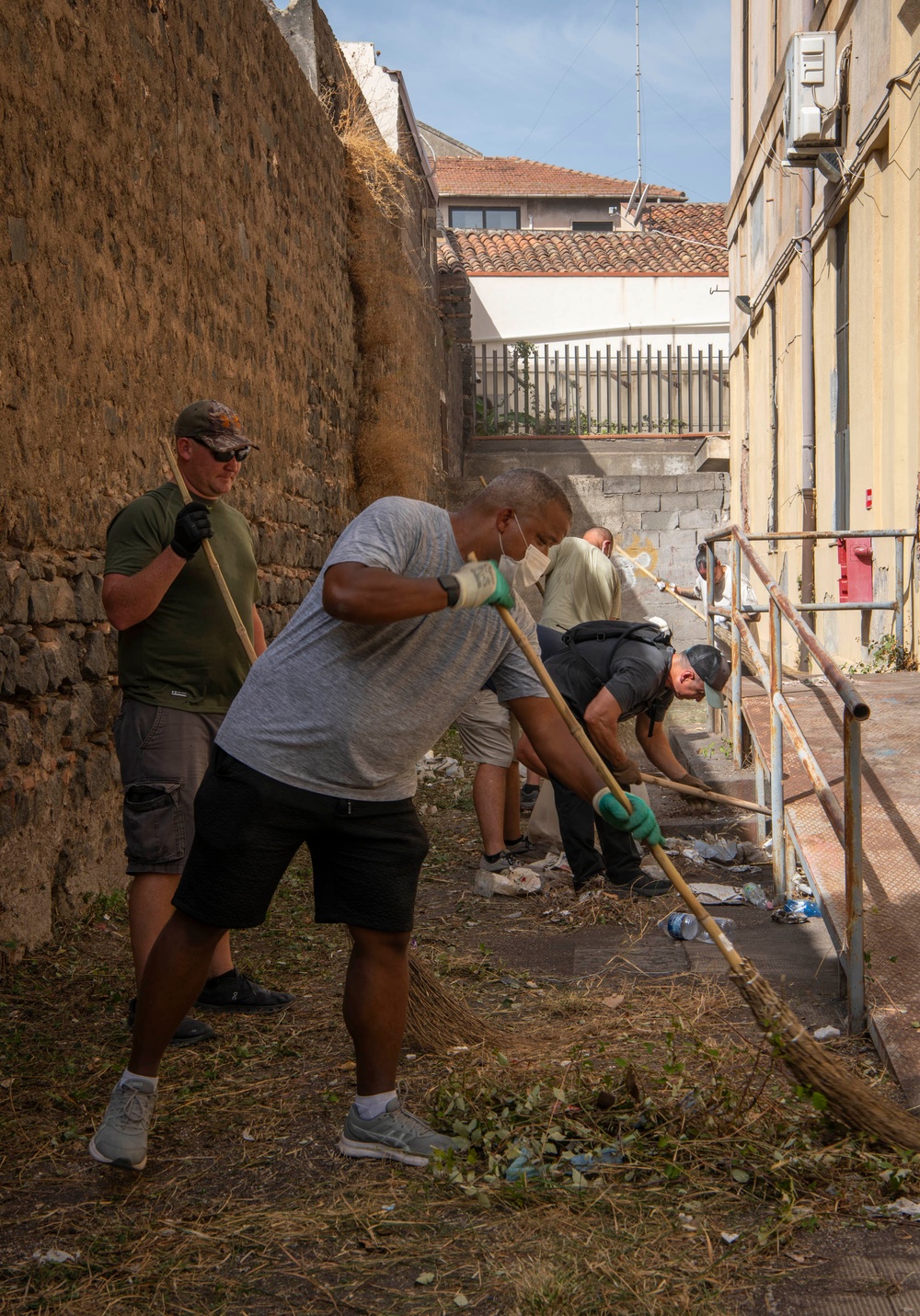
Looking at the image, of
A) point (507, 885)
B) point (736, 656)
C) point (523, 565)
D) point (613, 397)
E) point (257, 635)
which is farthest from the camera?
point (613, 397)

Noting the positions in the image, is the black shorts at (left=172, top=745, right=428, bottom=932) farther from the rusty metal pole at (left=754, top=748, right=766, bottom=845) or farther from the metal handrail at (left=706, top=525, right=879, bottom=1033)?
the rusty metal pole at (left=754, top=748, right=766, bottom=845)

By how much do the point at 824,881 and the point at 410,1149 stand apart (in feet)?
6.21

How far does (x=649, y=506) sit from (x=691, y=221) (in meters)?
16.9

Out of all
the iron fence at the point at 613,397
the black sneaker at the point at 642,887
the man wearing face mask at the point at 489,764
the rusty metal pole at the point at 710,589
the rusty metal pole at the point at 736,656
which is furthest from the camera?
the iron fence at the point at 613,397

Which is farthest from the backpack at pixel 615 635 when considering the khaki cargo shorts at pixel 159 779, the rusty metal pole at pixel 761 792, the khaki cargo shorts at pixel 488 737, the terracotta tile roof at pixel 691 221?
the terracotta tile roof at pixel 691 221

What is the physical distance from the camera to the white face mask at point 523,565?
301cm

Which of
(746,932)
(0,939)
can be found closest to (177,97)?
(0,939)

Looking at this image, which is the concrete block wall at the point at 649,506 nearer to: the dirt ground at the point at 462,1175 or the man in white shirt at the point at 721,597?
the man in white shirt at the point at 721,597

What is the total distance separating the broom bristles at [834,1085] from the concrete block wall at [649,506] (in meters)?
14.3

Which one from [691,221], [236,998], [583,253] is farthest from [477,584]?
[691,221]

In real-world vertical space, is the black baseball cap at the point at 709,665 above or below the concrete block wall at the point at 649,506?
below

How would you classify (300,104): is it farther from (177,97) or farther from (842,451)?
(842,451)

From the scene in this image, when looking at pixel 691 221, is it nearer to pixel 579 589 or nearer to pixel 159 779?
pixel 579 589

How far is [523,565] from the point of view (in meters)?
3.18
